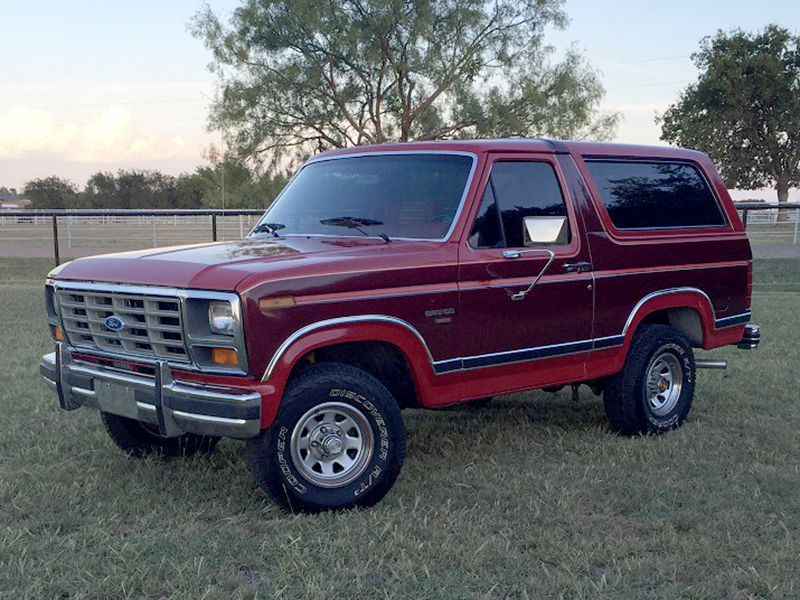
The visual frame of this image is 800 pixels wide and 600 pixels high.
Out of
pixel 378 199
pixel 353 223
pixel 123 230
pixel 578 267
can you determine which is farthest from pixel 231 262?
pixel 123 230

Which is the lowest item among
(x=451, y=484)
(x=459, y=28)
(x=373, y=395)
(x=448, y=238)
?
(x=451, y=484)

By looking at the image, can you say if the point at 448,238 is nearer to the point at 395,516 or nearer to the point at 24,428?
Answer: the point at 395,516

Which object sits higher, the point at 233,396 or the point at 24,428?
the point at 233,396

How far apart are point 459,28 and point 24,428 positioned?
106 ft

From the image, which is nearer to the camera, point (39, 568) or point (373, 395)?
point (39, 568)

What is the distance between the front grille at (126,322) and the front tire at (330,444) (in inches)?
23.9

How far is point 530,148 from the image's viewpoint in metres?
6.09

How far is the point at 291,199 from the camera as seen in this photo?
6430 millimetres

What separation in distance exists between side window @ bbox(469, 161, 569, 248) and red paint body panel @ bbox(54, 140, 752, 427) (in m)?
0.06

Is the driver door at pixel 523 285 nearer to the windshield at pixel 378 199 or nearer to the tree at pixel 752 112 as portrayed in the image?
the windshield at pixel 378 199

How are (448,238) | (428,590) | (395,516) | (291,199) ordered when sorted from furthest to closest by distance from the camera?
(291,199), (448,238), (395,516), (428,590)

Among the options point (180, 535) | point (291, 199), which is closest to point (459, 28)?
point (291, 199)

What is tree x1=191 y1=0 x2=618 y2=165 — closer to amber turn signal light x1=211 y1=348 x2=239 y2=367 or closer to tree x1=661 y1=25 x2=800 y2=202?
tree x1=661 y1=25 x2=800 y2=202

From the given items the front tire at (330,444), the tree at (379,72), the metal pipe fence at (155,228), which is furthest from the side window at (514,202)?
the tree at (379,72)
